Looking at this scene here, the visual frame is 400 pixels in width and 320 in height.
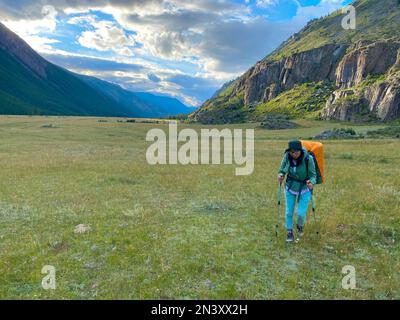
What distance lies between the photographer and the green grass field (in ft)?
32.7

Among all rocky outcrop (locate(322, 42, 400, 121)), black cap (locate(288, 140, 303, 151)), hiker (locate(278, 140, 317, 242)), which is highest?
rocky outcrop (locate(322, 42, 400, 121))

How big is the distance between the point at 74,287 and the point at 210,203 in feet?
35.1

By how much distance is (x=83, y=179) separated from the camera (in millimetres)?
26812

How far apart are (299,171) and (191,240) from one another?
5.26 metres

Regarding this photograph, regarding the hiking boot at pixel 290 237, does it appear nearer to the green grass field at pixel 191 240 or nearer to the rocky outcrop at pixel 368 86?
the green grass field at pixel 191 240

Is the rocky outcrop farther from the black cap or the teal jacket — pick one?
the black cap

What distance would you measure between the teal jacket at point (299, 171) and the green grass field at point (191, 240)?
2402mm

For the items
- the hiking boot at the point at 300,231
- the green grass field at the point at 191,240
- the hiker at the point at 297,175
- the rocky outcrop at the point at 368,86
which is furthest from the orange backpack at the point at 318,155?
the rocky outcrop at the point at 368,86

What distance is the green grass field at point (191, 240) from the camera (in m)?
9.95

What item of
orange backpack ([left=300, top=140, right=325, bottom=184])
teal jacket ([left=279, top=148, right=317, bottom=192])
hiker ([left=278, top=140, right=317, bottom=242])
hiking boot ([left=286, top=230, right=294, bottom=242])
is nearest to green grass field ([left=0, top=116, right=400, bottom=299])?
hiking boot ([left=286, top=230, right=294, bottom=242])

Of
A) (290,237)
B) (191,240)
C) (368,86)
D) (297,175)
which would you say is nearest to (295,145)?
(297,175)

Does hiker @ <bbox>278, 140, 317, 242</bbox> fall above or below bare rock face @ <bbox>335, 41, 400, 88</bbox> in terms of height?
below

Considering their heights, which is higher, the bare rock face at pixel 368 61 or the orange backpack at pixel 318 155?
the bare rock face at pixel 368 61
